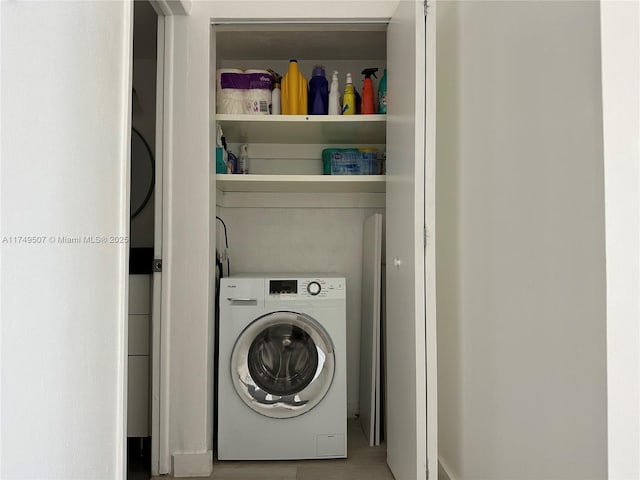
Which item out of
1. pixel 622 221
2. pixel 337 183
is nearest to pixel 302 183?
pixel 337 183

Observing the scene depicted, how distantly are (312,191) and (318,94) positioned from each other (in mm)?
576

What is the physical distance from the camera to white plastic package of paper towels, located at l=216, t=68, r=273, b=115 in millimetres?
2500

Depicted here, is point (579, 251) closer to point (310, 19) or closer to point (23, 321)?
point (23, 321)

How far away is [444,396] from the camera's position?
204 cm

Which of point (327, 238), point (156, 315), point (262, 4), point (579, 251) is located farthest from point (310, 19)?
point (579, 251)

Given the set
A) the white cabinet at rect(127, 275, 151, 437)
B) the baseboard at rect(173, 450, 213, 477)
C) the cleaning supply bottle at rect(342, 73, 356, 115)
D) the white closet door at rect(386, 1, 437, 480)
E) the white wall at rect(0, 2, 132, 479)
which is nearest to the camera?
the white wall at rect(0, 2, 132, 479)

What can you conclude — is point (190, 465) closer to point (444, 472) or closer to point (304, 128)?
point (444, 472)

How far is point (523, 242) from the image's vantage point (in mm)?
1322

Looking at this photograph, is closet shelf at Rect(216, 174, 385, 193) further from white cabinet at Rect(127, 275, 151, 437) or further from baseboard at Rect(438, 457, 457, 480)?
baseboard at Rect(438, 457, 457, 480)

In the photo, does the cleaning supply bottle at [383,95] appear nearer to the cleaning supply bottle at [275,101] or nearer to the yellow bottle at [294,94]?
the yellow bottle at [294,94]

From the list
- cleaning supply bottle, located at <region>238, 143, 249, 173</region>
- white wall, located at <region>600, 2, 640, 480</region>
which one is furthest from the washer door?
white wall, located at <region>600, 2, 640, 480</region>

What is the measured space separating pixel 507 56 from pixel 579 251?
0.65 meters

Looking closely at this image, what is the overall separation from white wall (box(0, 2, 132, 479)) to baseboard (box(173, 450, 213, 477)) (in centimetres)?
84

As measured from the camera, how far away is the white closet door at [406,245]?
175 centimetres
